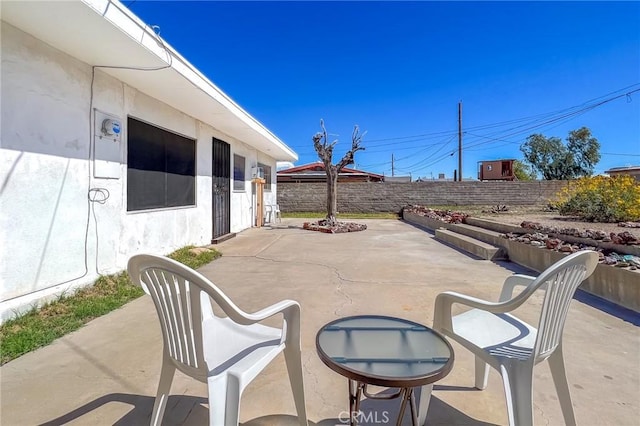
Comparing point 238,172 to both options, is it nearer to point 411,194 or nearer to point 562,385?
point 562,385

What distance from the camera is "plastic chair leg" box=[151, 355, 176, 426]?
140 cm

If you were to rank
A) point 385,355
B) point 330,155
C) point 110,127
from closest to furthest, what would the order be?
point 385,355, point 110,127, point 330,155

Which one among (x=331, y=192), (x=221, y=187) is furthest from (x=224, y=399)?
(x=331, y=192)

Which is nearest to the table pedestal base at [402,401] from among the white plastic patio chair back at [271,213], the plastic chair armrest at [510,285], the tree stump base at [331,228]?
the plastic chair armrest at [510,285]

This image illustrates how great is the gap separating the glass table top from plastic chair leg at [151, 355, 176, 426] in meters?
0.69

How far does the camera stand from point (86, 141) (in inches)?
148

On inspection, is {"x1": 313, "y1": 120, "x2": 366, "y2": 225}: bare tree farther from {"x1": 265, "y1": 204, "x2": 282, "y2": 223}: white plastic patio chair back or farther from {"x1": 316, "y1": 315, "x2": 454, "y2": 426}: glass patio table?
{"x1": 316, "y1": 315, "x2": 454, "y2": 426}: glass patio table

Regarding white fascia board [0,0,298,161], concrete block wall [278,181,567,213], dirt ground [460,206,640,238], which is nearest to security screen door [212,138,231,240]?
white fascia board [0,0,298,161]

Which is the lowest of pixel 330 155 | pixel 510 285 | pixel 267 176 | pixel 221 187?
pixel 510 285

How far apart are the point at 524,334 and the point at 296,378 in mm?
1265

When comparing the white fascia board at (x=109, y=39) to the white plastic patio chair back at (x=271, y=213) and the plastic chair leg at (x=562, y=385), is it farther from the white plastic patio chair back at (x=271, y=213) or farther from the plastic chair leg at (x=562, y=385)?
the white plastic patio chair back at (x=271, y=213)

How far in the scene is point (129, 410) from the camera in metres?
1.70

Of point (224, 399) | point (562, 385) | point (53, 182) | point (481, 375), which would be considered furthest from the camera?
point (53, 182)

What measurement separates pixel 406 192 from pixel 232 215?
35.1 ft
